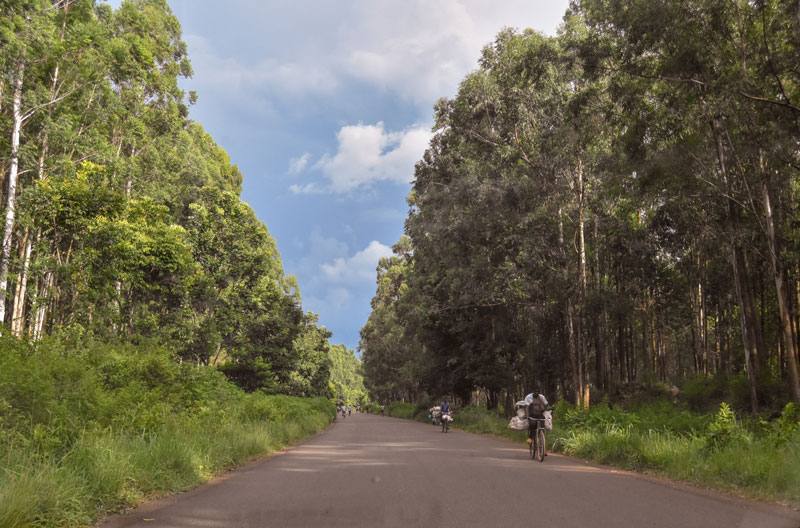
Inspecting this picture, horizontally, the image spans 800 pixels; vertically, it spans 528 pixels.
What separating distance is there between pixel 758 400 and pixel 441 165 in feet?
57.3

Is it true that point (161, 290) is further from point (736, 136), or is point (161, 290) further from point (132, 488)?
point (736, 136)

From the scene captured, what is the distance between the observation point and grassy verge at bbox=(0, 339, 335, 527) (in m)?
5.48

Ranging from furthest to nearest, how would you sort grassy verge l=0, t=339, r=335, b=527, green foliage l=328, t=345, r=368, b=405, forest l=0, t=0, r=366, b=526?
green foliage l=328, t=345, r=368, b=405
forest l=0, t=0, r=366, b=526
grassy verge l=0, t=339, r=335, b=527

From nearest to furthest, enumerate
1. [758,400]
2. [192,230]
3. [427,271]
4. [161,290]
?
[758,400] < [161,290] < [192,230] < [427,271]

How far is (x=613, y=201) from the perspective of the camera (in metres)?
23.1

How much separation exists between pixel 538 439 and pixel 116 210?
13.6m

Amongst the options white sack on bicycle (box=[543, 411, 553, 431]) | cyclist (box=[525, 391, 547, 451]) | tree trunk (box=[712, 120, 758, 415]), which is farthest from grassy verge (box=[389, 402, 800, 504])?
tree trunk (box=[712, 120, 758, 415])

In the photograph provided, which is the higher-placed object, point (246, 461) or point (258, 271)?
point (258, 271)

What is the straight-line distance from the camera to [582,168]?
22.3 m

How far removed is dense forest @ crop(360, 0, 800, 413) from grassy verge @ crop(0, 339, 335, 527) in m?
13.3

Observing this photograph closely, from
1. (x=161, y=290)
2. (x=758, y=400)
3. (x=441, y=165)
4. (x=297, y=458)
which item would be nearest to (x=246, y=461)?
(x=297, y=458)

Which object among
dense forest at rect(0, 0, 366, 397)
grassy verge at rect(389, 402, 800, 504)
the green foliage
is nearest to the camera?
grassy verge at rect(389, 402, 800, 504)

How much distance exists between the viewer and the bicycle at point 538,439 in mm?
12375

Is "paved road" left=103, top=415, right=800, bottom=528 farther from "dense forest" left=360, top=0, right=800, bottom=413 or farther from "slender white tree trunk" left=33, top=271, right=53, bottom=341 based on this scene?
"slender white tree trunk" left=33, top=271, right=53, bottom=341
